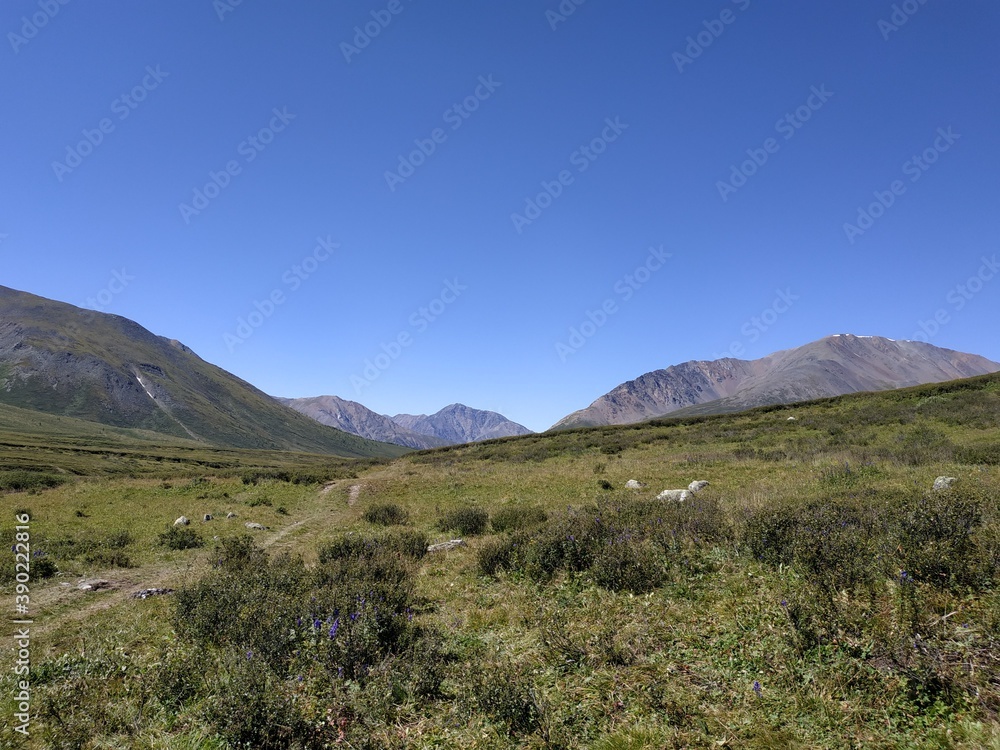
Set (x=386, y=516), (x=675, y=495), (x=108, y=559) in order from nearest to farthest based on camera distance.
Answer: (x=108, y=559) < (x=675, y=495) < (x=386, y=516)

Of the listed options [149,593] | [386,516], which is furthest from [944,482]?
[149,593]

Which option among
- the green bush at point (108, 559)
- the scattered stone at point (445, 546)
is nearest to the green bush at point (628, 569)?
the scattered stone at point (445, 546)

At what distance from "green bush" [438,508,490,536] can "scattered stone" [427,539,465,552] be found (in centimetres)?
148

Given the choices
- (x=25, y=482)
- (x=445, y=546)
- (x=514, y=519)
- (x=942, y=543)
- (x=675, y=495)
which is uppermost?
(x=942, y=543)

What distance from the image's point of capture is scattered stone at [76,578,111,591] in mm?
11789

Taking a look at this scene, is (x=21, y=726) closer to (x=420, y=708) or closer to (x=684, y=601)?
(x=420, y=708)

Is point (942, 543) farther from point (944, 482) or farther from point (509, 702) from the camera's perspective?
point (944, 482)


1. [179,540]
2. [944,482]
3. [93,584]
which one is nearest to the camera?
[93,584]

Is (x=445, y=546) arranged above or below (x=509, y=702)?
below

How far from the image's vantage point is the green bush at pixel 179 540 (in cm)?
1683

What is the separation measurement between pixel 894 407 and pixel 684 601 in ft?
137

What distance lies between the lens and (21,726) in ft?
17.9

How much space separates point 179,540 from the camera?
55.5ft

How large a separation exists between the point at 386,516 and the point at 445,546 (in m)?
6.78
